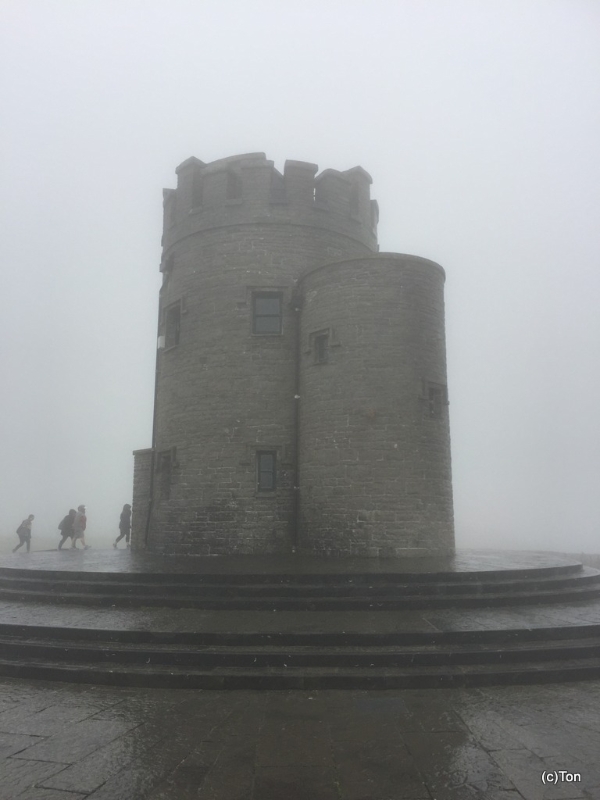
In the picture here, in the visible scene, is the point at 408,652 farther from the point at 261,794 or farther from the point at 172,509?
the point at 172,509

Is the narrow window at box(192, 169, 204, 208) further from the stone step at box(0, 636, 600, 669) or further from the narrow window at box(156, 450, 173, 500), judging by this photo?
the stone step at box(0, 636, 600, 669)

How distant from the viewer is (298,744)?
5008mm

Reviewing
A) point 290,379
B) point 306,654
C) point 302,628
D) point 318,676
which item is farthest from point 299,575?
point 290,379

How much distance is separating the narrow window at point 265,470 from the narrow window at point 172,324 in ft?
14.8

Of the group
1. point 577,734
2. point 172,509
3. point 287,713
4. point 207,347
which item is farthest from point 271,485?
point 577,734

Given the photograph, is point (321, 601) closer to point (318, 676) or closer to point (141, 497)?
point (318, 676)

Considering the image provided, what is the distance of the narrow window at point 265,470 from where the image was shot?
15039mm

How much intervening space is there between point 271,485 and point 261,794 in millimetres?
10893

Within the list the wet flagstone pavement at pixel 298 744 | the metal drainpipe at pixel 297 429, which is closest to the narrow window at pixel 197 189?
the metal drainpipe at pixel 297 429

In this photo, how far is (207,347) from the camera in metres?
15.9

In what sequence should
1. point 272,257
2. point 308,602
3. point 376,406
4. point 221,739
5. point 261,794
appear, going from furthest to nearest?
point 272,257 → point 376,406 → point 308,602 → point 221,739 → point 261,794

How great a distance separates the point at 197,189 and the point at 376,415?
9119 millimetres

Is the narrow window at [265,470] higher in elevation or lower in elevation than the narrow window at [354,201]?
lower

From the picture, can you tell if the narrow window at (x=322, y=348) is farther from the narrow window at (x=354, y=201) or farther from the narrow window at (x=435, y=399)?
the narrow window at (x=354, y=201)
